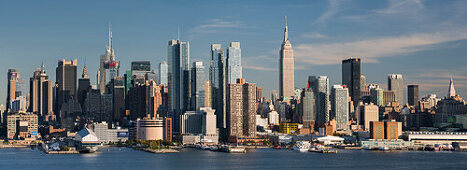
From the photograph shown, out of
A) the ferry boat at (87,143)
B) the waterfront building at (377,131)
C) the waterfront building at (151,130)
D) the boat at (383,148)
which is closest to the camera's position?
the ferry boat at (87,143)

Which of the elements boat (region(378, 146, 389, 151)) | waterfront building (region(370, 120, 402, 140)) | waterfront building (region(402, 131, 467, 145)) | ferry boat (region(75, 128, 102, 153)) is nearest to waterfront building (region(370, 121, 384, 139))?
waterfront building (region(370, 120, 402, 140))

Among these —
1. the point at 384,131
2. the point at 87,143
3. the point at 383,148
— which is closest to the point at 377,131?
the point at 384,131

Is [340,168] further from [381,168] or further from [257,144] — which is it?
[257,144]

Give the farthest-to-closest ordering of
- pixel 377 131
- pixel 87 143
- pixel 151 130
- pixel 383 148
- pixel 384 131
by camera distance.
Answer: pixel 151 130
pixel 384 131
pixel 377 131
pixel 383 148
pixel 87 143

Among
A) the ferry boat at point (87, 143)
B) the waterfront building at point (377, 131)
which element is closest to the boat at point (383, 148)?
the waterfront building at point (377, 131)

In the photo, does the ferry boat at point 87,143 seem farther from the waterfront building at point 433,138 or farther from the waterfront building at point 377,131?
the waterfront building at point 433,138

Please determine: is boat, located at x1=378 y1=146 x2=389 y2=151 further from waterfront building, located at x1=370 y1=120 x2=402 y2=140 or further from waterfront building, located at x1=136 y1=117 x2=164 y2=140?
waterfront building, located at x1=136 y1=117 x2=164 y2=140

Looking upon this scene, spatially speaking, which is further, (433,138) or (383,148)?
(433,138)

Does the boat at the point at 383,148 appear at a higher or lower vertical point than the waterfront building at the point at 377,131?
lower

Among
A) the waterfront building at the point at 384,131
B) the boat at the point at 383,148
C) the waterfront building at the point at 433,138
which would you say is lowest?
the boat at the point at 383,148

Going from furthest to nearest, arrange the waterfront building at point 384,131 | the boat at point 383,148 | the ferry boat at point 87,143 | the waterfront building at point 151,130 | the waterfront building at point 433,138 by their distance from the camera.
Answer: the waterfront building at point 151,130, the waterfront building at point 433,138, the waterfront building at point 384,131, the boat at point 383,148, the ferry boat at point 87,143

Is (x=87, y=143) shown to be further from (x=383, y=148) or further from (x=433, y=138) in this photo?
(x=433, y=138)
